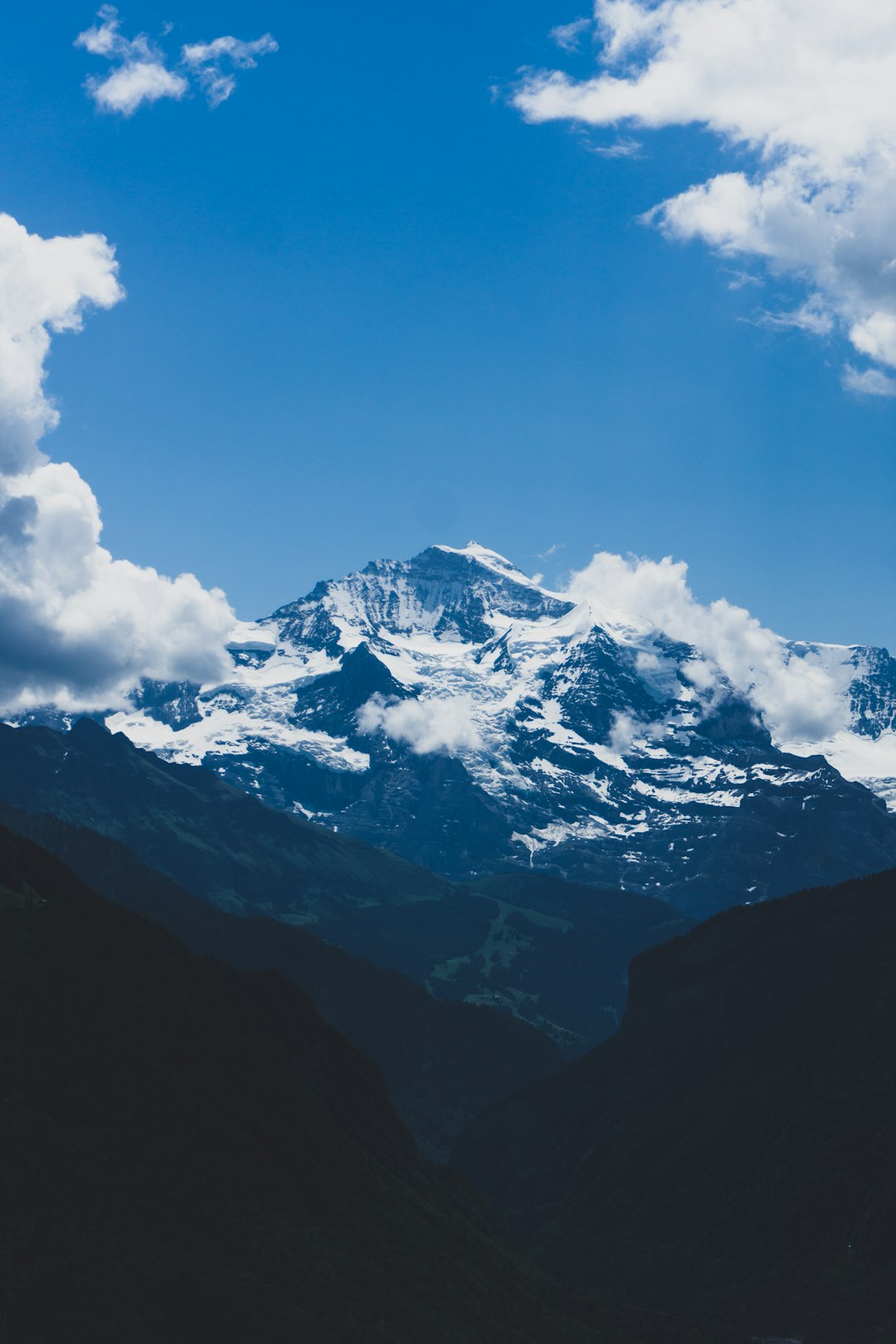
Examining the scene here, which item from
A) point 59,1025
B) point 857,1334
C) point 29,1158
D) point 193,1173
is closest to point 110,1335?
point 29,1158

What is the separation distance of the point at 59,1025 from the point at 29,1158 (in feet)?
67.4

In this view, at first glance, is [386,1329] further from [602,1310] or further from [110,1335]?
[602,1310]

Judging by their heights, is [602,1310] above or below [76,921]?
below

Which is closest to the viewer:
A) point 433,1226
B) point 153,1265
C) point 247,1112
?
point 153,1265

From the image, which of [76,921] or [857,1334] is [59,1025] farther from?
[857,1334]

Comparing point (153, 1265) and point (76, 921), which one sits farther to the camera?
point (76, 921)

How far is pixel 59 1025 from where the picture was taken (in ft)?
455

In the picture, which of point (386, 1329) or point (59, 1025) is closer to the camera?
point (386, 1329)

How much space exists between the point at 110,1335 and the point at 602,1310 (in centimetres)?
8034

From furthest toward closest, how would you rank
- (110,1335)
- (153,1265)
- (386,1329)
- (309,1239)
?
1. (309,1239)
2. (386,1329)
3. (153,1265)
4. (110,1335)

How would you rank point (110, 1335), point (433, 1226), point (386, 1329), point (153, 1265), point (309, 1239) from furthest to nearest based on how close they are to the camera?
point (433, 1226)
point (309, 1239)
point (386, 1329)
point (153, 1265)
point (110, 1335)

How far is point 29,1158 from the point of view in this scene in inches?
4695

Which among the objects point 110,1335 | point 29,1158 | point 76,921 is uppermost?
point 76,921

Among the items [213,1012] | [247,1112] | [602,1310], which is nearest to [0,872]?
[213,1012]
